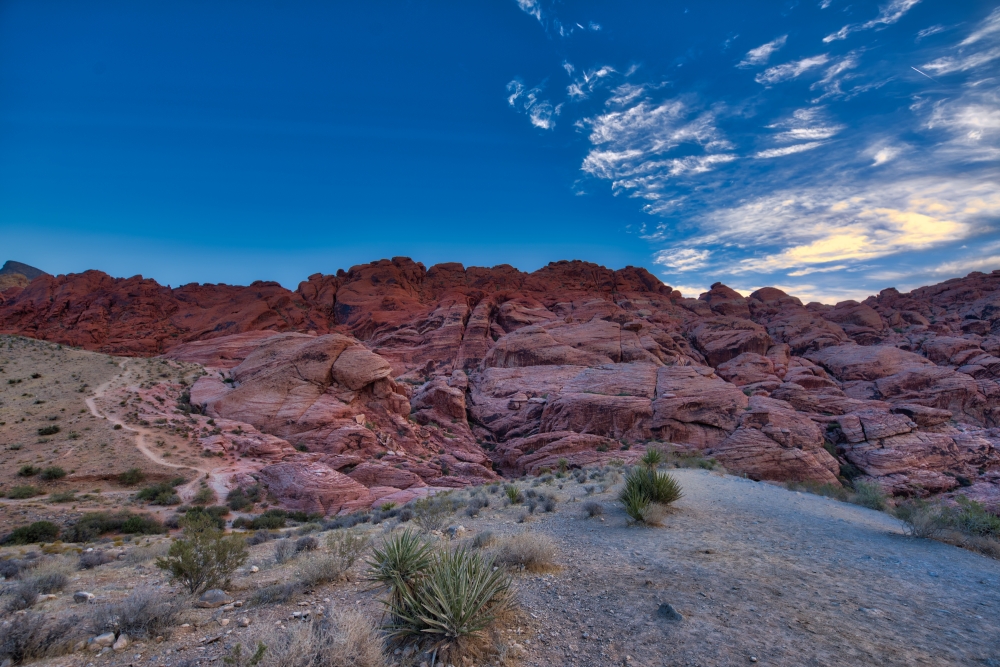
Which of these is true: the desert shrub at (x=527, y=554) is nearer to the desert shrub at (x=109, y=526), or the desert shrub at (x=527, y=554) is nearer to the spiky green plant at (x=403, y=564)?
the spiky green plant at (x=403, y=564)

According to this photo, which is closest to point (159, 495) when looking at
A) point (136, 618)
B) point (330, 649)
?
point (136, 618)

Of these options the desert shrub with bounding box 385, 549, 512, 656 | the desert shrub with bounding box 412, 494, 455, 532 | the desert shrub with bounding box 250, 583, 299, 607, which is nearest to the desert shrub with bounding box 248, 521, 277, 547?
the desert shrub with bounding box 412, 494, 455, 532

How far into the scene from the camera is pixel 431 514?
1018cm

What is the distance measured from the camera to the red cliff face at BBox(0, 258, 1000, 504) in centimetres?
2514

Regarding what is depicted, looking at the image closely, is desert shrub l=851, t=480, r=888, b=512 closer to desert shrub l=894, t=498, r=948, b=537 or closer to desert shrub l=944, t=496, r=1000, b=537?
A: desert shrub l=944, t=496, r=1000, b=537

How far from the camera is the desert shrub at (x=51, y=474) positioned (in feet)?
54.4

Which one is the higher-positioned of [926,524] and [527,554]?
[527,554]

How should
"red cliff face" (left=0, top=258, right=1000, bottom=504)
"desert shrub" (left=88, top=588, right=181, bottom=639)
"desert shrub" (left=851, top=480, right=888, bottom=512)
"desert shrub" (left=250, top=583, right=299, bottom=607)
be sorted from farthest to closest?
"red cliff face" (left=0, top=258, right=1000, bottom=504), "desert shrub" (left=851, top=480, right=888, bottom=512), "desert shrub" (left=250, top=583, right=299, bottom=607), "desert shrub" (left=88, top=588, right=181, bottom=639)

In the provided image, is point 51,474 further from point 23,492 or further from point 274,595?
point 274,595

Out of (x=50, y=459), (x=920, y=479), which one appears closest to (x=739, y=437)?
(x=920, y=479)

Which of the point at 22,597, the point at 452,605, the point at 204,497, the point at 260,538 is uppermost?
the point at 452,605

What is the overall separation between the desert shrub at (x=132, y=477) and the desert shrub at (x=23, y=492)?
2.33 m

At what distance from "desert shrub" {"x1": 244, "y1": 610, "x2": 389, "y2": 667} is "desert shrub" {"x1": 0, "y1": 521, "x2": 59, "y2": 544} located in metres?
14.2

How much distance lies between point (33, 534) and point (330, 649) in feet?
49.7
